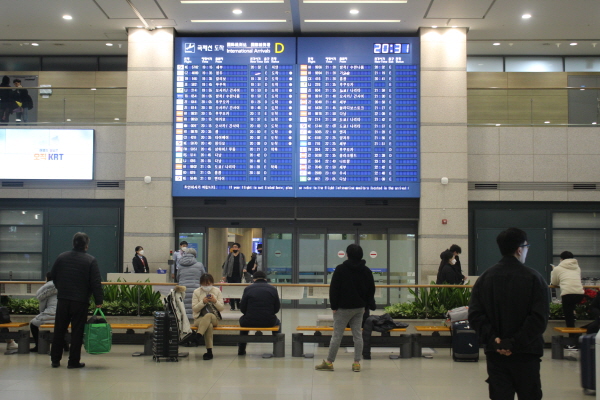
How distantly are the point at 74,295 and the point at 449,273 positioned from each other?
622cm

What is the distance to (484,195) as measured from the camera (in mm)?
16344

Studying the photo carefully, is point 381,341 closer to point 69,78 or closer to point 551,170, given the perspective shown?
point 551,170

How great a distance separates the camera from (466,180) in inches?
620

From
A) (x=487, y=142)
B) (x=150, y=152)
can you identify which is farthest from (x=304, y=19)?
(x=487, y=142)

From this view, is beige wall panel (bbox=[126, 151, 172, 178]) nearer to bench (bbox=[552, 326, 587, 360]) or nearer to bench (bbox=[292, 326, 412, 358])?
bench (bbox=[292, 326, 412, 358])

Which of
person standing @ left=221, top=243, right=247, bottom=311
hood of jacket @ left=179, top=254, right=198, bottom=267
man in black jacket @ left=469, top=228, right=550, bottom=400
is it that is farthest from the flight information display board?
man in black jacket @ left=469, top=228, right=550, bottom=400

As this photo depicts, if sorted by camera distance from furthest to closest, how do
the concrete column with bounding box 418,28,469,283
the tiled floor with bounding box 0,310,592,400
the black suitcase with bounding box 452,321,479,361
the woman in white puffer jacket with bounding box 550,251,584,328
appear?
the concrete column with bounding box 418,28,469,283 < the woman in white puffer jacket with bounding box 550,251,584,328 < the black suitcase with bounding box 452,321,479,361 < the tiled floor with bounding box 0,310,592,400

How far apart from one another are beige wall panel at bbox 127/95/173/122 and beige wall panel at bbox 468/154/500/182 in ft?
25.5

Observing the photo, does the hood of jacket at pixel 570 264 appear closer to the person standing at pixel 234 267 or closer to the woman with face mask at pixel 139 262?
the person standing at pixel 234 267

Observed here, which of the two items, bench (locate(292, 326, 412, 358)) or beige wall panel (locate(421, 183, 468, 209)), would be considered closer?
bench (locate(292, 326, 412, 358))

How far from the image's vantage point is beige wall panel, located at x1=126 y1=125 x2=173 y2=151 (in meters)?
15.8

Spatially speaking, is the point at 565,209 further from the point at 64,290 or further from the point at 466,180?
the point at 64,290

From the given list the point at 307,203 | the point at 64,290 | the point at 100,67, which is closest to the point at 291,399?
the point at 64,290

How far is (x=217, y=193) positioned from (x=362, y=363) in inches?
311
